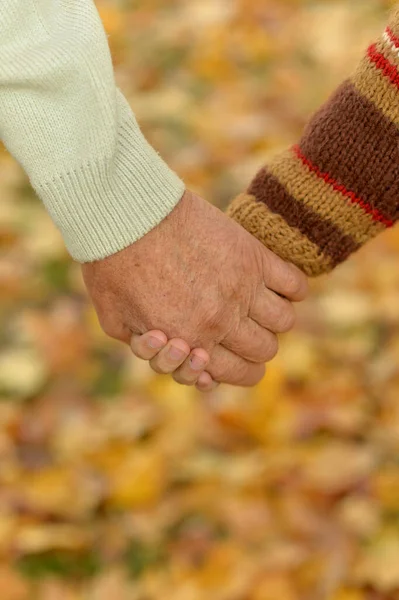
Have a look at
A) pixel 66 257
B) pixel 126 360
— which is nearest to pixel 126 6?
pixel 66 257

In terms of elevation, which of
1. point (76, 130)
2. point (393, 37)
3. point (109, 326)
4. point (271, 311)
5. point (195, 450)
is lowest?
point (195, 450)

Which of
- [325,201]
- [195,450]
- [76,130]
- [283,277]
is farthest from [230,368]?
[195,450]

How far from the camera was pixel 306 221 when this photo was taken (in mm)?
1341

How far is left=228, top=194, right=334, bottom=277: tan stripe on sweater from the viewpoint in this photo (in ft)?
4.45

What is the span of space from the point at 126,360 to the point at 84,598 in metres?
0.63

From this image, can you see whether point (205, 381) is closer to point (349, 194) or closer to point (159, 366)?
point (159, 366)

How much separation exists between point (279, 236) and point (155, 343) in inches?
9.5

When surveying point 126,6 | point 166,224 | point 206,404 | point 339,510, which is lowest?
point 126,6

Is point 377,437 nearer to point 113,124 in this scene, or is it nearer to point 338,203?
point 338,203

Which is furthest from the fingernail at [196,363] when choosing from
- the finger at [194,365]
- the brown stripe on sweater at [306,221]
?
the brown stripe on sweater at [306,221]

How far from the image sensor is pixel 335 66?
3.07 meters

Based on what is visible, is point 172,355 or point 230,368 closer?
point 172,355

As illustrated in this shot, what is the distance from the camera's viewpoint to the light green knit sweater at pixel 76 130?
113 centimetres

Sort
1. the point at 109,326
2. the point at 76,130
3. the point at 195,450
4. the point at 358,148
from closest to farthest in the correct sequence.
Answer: the point at 76,130 < the point at 358,148 < the point at 109,326 < the point at 195,450
